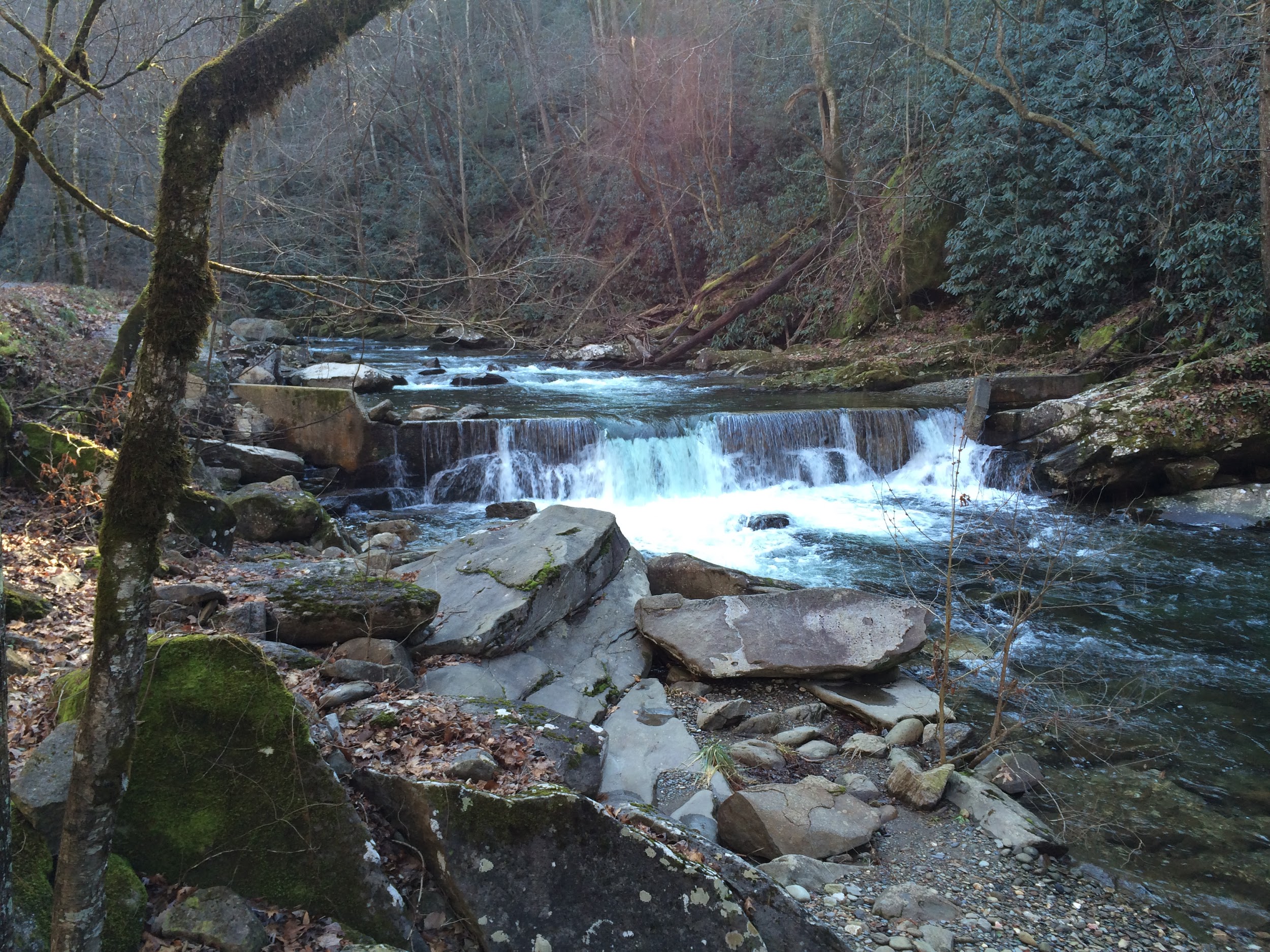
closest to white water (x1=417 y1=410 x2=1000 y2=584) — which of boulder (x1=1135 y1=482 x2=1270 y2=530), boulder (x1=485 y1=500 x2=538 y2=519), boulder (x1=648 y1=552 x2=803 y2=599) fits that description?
boulder (x1=485 y1=500 x2=538 y2=519)

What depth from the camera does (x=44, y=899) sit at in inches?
97.9

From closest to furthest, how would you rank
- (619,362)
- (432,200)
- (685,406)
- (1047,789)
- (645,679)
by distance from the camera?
1. (1047,789)
2. (645,679)
3. (685,406)
4. (619,362)
5. (432,200)

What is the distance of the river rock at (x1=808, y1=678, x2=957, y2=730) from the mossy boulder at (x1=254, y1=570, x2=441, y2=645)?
9.56ft

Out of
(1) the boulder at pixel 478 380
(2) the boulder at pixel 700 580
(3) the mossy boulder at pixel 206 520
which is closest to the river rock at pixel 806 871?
(2) the boulder at pixel 700 580

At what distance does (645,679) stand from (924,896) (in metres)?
2.59

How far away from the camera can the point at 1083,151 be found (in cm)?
1634

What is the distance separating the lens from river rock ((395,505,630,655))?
18.4 feet

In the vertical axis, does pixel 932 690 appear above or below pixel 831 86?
below

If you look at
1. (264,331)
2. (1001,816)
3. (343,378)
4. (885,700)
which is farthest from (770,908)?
(264,331)

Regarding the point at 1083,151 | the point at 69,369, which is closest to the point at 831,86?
the point at 1083,151

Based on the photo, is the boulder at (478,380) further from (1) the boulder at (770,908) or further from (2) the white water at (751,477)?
(1) the boulder at (770,908)

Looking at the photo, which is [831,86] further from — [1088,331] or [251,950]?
[251,950]

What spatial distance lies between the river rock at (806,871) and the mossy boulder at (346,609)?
2.67m

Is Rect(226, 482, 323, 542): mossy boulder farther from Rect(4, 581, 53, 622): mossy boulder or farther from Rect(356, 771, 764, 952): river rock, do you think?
Rect(356, 771, 764, 952): river rock
